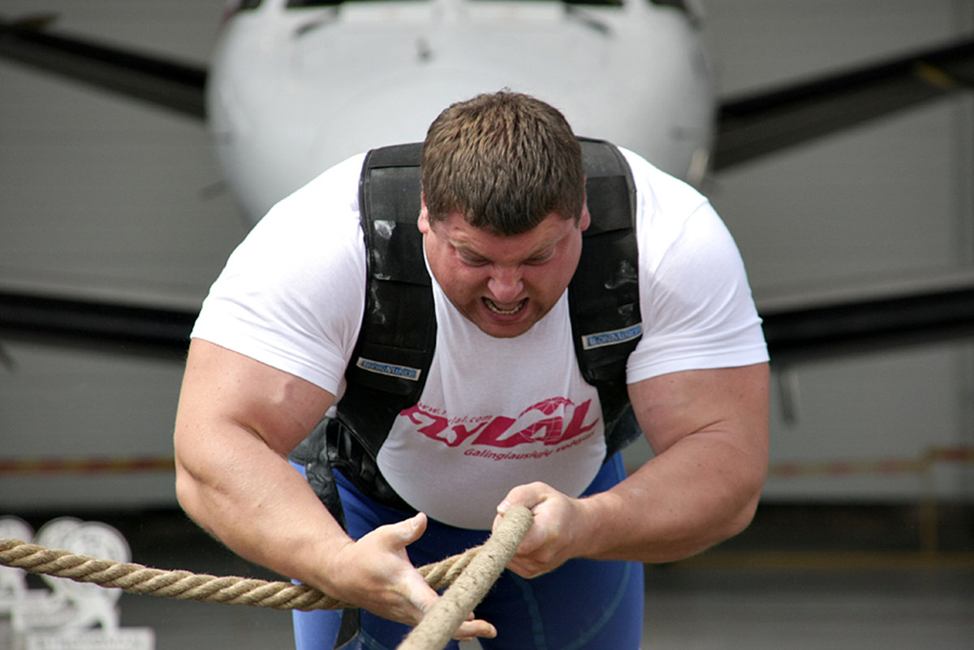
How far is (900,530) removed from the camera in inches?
277

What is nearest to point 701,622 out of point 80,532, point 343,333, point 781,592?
point 781,592

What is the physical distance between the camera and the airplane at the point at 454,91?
10.3 feet

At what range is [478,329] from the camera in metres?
1.55

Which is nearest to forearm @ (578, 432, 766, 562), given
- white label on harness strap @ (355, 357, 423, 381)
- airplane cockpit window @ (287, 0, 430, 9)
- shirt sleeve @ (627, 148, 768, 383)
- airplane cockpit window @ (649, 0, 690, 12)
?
shirt sleeve @ (627, 148, 768, 383)

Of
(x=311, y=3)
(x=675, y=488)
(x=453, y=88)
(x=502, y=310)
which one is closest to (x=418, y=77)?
(x=453, y=88)

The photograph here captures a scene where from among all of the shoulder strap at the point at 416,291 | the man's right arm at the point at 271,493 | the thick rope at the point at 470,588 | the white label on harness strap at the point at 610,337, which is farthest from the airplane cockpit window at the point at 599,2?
the thick rope at the point at 470,588

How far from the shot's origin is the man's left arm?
1256mm

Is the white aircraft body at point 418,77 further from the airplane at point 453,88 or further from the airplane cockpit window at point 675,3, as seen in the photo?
the airplane cockpit window at point 675,3

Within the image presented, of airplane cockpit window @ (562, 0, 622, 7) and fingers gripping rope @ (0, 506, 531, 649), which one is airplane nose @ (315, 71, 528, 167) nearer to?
airplane cockpit window @ (562, 0, 622, 7)

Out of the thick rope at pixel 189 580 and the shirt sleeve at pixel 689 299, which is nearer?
the thick rope at pixel 189 580

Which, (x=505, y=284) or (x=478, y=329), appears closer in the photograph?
(x=505, y=284)

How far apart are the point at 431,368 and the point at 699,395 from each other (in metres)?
0.41

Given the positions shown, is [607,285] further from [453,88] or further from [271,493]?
[453,88]

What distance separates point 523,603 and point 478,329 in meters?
0.65
